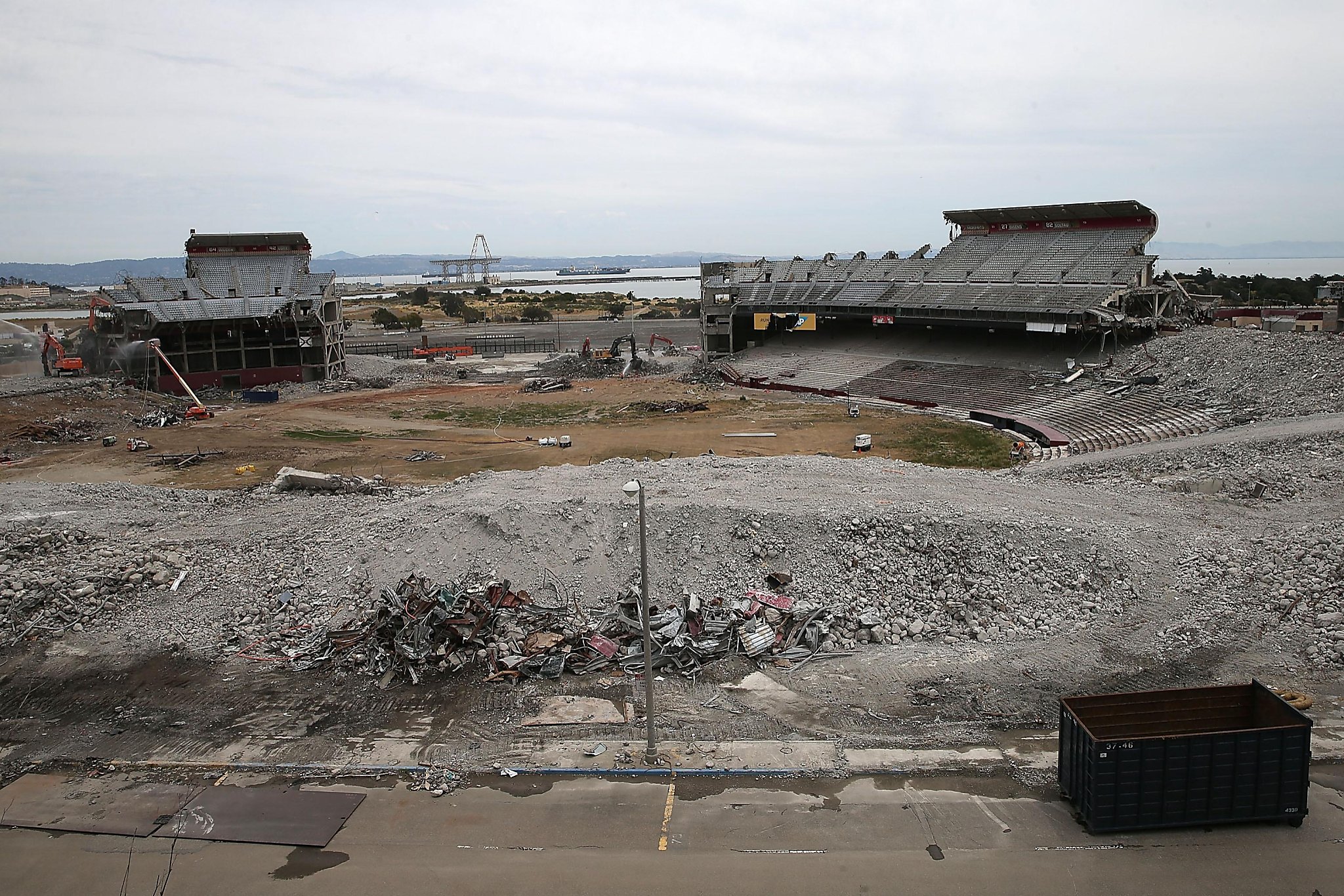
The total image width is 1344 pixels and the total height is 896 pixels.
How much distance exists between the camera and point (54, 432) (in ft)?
163

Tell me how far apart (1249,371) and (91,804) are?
4863cm

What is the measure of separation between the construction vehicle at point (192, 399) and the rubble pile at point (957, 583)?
152 feet

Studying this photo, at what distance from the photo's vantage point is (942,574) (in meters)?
21.6

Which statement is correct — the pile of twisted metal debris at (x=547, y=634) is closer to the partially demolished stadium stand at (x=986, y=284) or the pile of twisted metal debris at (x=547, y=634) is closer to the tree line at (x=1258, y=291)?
the partially demolished stadium stand at (x=986, y=284)

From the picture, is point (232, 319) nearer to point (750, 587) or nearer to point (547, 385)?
point (547, 385)

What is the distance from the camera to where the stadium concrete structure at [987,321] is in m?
48.4

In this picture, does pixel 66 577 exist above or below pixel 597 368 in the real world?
below

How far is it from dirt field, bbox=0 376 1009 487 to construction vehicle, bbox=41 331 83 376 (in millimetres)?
12303

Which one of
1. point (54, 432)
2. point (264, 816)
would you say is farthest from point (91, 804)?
point (54, 432)

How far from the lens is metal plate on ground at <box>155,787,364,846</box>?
46.9 feet

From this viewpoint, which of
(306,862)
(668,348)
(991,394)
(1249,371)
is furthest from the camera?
(668,348)

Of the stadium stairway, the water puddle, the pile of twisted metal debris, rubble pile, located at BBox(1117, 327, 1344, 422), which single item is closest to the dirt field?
the stadium stairway

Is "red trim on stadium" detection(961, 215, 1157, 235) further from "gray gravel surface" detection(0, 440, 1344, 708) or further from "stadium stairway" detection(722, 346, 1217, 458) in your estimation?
"gray gravel surface" detection(0, 440, 1344, 708)

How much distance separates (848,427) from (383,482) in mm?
25836
